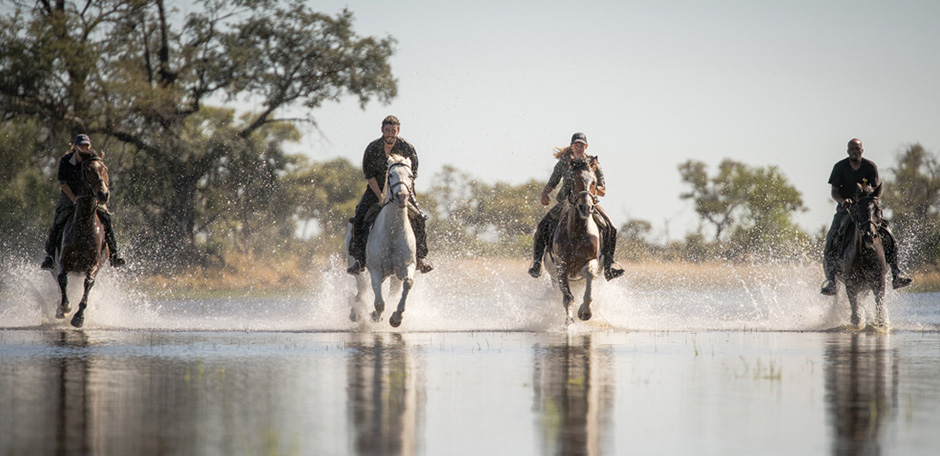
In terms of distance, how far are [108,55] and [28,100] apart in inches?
124

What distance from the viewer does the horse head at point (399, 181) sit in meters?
15.4

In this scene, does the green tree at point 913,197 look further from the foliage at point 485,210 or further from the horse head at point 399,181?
the horse head at point 399,181

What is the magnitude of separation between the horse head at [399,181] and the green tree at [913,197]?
131 feet

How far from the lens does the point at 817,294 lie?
2030 centimetres

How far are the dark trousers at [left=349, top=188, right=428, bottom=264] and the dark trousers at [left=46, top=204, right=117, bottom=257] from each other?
401 cm

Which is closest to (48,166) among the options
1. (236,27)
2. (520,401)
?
(236,27)

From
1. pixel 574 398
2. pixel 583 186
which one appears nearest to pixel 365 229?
pixel 583 186

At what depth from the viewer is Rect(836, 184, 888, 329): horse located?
16750mm

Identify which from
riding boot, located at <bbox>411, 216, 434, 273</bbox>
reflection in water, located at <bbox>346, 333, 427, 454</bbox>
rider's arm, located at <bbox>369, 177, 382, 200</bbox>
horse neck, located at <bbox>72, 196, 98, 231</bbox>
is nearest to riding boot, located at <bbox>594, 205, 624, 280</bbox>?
riding boot, located at <bbox>411, 216, 434, 273</bbox>

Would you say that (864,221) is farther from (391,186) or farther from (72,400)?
(72,400)

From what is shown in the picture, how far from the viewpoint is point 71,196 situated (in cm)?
1770

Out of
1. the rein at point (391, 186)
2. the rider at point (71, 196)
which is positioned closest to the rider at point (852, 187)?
the rein at point (391, 186)

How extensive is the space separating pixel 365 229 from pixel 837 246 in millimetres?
6773

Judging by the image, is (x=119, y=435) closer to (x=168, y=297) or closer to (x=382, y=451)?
(x=382, y=451)
